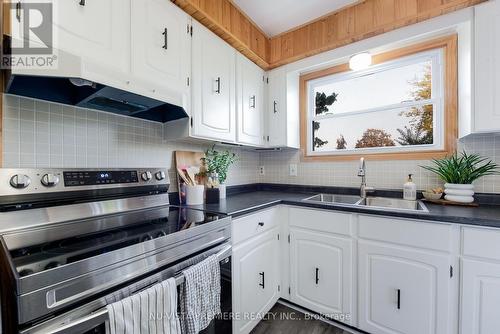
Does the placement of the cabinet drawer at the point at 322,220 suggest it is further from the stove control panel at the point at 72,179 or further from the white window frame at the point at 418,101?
the stove control panel at the point at 72,179

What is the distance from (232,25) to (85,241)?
169 centimetres

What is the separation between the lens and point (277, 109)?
2.17 metres

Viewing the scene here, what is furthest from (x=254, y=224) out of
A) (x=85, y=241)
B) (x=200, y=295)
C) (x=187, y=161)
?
(x=85, y=241)

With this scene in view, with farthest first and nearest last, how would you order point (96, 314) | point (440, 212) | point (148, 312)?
point (440, 212)
point (148, 312)
point (96, 314)

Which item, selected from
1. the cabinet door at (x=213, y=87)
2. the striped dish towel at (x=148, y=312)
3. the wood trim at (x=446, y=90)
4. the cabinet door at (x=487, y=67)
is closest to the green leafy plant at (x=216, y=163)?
the cabinet door at (x=213, y=87)

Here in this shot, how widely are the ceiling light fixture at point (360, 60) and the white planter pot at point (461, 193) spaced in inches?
43.9

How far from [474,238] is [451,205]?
0.40m

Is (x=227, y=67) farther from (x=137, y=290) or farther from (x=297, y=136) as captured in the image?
(x=137, y=290)

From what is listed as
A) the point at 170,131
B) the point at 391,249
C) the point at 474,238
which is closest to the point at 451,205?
the point at 474,238

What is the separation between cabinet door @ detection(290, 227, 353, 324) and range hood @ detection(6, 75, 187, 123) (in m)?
1.27

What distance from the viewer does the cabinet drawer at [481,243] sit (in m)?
1.08

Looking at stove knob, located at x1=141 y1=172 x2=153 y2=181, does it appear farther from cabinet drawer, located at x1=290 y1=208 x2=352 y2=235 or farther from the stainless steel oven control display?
cabinet drawer, located at x1=290 y1=208 x2=352 y2=235

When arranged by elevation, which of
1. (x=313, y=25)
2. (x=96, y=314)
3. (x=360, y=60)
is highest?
(x=313, y=25)

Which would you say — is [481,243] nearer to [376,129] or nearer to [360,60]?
[376,129]
